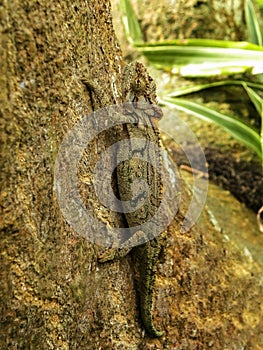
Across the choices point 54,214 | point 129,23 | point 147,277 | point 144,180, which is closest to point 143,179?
point 144,180

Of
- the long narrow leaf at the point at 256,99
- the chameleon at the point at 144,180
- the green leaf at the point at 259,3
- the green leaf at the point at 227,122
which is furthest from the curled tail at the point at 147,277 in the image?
the green leaf at the point at 259,3

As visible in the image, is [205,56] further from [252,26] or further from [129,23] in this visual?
[129,23]

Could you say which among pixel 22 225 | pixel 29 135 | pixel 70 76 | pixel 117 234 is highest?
pixel 70 76

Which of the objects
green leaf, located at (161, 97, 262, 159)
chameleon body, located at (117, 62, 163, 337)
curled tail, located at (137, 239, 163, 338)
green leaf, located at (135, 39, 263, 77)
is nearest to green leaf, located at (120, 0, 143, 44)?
green leaf, located at (135, 39, 263, 77)

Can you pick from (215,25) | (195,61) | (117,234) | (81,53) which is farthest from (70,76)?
(215,25)

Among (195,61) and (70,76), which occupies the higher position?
(70,76)

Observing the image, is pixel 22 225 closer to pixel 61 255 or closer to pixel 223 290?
pixel 61 255

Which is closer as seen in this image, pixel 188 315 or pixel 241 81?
pixel 188 315
